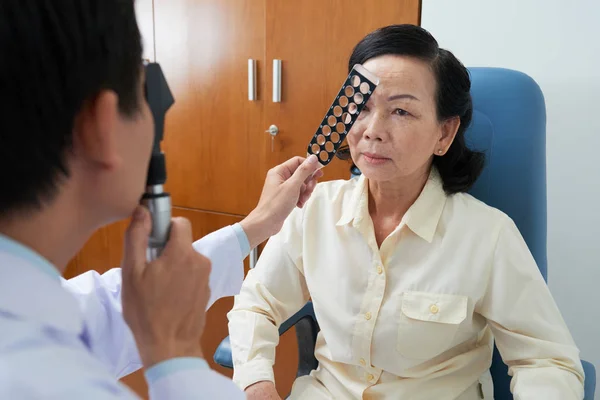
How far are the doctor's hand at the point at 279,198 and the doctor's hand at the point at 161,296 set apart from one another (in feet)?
1.35

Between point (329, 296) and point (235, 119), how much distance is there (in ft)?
3.37

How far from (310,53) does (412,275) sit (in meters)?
0.97

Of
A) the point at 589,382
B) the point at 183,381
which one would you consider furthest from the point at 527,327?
the point at 183,381

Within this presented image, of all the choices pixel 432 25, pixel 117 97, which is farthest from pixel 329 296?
pixel 432 25

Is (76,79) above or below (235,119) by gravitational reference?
above

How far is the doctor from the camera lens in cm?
44

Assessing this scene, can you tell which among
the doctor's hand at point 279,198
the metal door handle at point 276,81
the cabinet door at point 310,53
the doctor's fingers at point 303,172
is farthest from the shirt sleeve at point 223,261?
the metal door handle at point 276,81

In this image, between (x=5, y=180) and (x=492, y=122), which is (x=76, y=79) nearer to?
(x=5, y=180)

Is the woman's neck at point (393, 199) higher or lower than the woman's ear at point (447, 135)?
lower

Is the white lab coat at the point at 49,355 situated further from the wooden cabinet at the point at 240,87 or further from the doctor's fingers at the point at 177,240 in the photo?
the wooden cabinet at the point at 240,87

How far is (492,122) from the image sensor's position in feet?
3.75

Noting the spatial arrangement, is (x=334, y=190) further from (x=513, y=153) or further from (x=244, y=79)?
(x=244, y=79)

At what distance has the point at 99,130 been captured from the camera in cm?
49

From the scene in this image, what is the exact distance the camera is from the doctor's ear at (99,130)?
0.48 m
